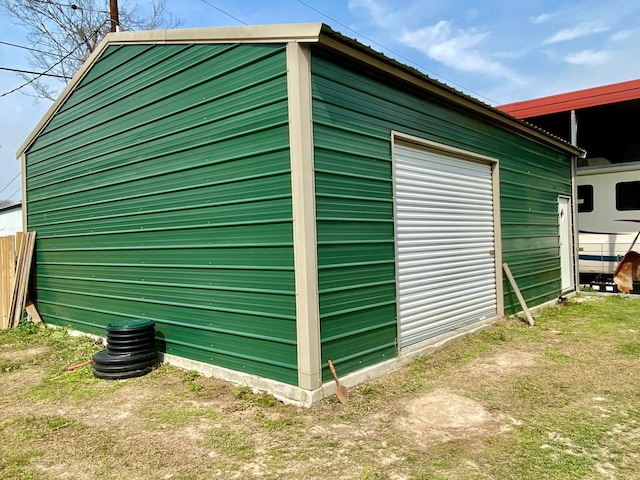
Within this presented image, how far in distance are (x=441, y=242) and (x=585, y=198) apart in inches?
286

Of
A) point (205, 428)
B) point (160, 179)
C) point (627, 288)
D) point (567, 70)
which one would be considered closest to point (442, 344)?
point (205, 428)

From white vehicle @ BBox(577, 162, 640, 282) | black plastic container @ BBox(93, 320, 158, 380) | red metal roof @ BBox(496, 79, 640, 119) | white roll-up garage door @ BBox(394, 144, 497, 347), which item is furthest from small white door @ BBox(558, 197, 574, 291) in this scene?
black plastic container @ BBox(93, 320, 158, 380)

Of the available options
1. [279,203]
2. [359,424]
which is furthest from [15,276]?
[359,424]

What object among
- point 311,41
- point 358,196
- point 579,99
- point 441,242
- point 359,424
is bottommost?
point 359,424

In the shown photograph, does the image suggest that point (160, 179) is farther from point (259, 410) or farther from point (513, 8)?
point (513, 8)

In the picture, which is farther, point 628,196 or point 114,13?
point 114,13

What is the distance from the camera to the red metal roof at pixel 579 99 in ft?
32.5

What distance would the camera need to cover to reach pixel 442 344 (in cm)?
525

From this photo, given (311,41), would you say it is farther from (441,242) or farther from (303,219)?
(441,242)

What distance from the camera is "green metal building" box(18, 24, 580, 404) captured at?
374 cm

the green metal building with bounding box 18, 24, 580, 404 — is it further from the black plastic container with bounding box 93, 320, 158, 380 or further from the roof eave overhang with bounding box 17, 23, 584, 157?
the black plastic container with bounding box 93, 320, 158, 380

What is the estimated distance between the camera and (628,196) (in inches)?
393

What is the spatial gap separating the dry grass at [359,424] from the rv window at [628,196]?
20.5 feet

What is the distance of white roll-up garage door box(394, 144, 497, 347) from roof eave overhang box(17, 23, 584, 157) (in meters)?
0.74
